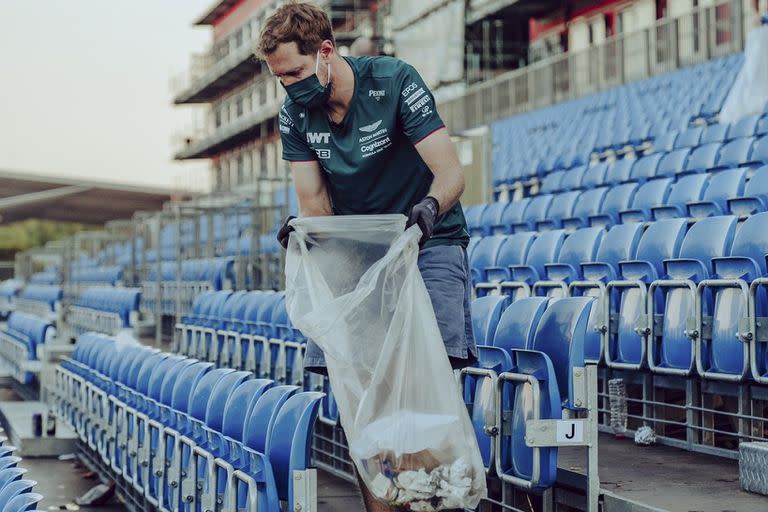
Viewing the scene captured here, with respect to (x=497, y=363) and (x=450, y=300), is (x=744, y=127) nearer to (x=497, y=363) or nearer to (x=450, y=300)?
(x=497, y=363)

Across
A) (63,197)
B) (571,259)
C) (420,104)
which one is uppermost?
(63,197)

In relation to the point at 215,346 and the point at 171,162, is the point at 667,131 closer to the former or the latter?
the point at 215,346

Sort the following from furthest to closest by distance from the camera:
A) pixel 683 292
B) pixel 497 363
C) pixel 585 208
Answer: pixel 585 208, pixel 683 292, pixel 497 363

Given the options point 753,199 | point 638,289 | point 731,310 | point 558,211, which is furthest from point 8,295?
point 731,310

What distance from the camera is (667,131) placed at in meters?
11.0

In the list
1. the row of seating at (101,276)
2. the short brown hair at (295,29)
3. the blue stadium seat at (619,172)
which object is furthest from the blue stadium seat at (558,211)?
the row of seating at (101,276)

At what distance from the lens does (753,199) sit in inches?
231

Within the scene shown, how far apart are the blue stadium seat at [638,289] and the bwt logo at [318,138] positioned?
2003 millimetres

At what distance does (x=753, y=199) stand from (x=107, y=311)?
7646mm

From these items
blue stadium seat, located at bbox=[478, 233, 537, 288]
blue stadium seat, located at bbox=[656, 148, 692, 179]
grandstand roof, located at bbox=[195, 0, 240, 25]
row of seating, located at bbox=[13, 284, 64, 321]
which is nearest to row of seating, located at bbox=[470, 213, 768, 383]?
blue stadium seat, located at bbox=[478, 233, 537, 288]

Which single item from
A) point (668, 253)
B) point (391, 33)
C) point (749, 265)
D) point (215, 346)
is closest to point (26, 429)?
point (215, 346)

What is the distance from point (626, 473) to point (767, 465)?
1.68 feet

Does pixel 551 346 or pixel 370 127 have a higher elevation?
pixel 370 127

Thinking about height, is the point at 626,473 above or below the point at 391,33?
below
